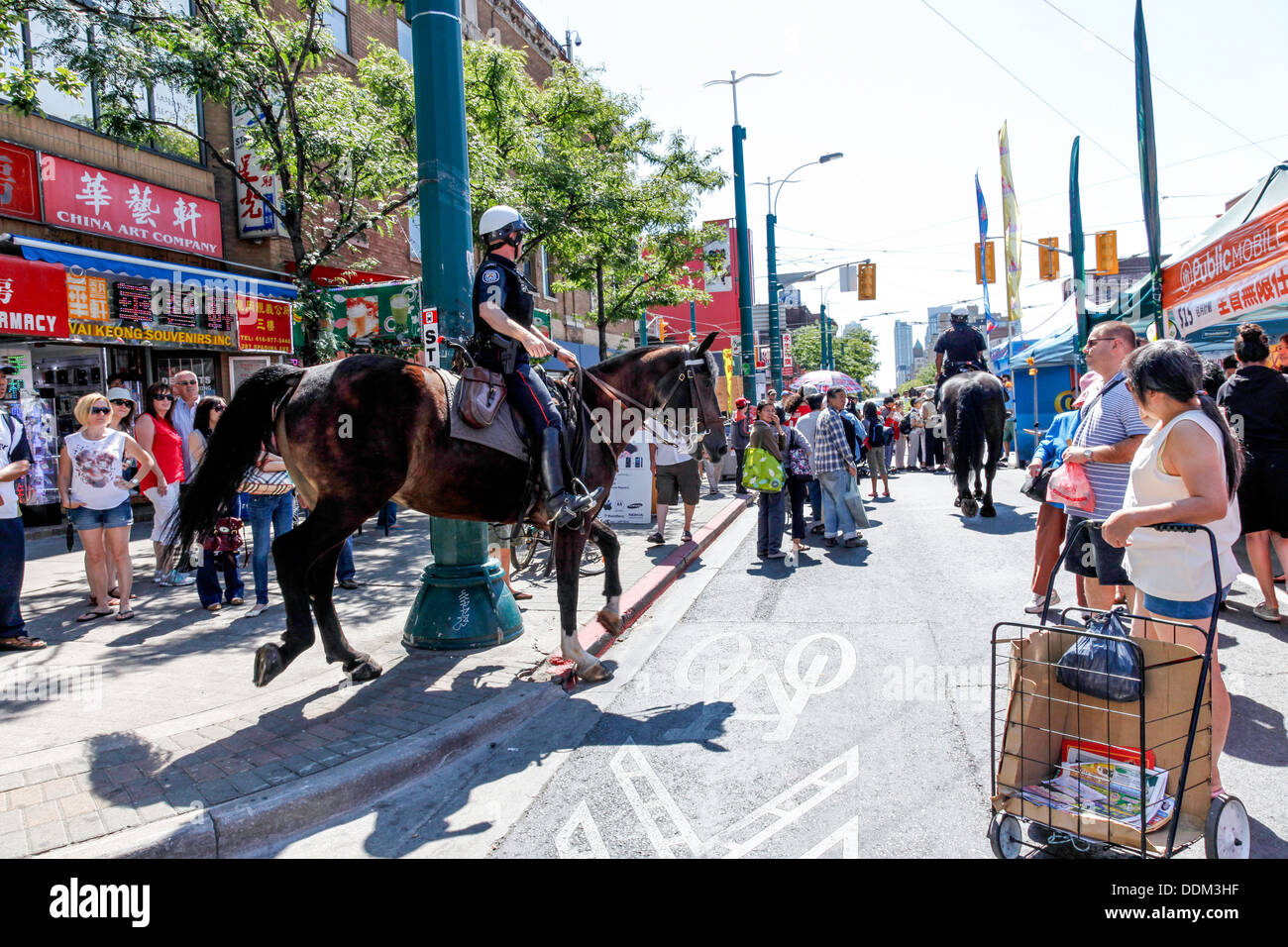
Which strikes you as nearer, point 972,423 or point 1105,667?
point 1105,667

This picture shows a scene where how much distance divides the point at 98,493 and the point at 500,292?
4.14 meters

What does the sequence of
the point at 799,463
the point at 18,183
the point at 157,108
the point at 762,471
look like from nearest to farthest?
the point at 762,471 < the point at 799,463 < the point at 18,183 < the point at 157,108

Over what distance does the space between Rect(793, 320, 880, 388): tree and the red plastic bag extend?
2455 inches

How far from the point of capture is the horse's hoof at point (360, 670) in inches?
203

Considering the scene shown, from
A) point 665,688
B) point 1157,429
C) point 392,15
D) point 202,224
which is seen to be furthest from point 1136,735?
point 392,15

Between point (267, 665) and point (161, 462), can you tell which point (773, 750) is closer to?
point (267, 665)

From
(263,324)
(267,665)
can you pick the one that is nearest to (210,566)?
(267,665)

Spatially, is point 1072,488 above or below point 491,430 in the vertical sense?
below

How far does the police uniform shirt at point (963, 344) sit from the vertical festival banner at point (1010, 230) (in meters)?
11.5

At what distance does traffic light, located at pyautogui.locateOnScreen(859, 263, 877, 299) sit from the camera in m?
28.4

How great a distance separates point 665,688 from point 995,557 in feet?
17.5

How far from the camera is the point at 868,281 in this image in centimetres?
2852

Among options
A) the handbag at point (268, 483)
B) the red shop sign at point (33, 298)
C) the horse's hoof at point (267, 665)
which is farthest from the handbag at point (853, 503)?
the red shop sign at point (33, 298)

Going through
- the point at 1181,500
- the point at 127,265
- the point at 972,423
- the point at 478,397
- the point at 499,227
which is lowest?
the point at 1181,500
